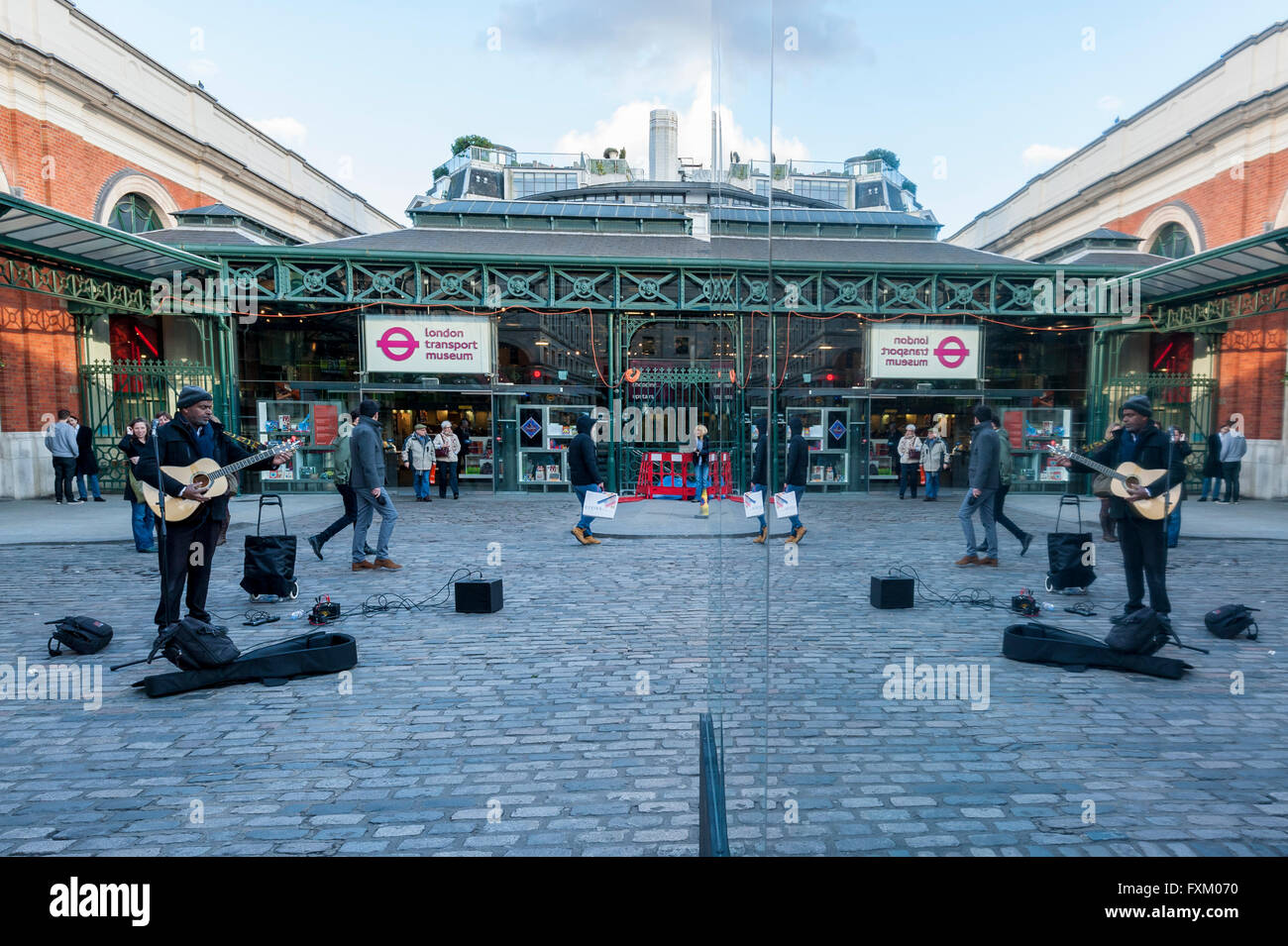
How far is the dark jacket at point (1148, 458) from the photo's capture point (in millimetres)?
5668

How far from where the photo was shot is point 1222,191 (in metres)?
4.83

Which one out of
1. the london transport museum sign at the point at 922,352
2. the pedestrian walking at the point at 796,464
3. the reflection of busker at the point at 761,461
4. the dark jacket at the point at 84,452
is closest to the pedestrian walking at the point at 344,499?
the pedestrian walking at the point at 796,464

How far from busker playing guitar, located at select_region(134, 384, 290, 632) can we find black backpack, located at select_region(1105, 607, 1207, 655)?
7278 mm

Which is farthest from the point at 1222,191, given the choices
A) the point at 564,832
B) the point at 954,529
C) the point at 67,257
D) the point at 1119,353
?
the point at 67,257

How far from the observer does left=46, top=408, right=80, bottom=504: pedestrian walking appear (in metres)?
15.4

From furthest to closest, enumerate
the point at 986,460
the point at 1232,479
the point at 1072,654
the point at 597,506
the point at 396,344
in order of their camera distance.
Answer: the point at 396,344, the point at 1232,479, the point at 597,506, the point at 986,460, the point at 1072,654

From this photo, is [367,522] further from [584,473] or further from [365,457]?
[584,473]

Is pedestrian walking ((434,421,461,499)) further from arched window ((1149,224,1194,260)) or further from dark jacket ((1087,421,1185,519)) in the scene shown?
arched window ((1149,224,1194,260))

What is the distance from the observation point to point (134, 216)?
21625mm

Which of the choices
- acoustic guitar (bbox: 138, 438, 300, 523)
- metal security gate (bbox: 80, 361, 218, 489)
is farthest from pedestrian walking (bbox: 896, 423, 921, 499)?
metal security gate (bbox: 80, 361, 218, 489)

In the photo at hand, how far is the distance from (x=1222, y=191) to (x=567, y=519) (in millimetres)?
11488

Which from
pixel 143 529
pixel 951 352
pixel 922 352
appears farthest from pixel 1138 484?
pixel 951 352

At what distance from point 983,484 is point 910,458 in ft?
29.5

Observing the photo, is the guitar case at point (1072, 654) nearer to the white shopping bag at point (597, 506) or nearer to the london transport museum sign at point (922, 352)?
the white shopping bag at point (597, 506)
